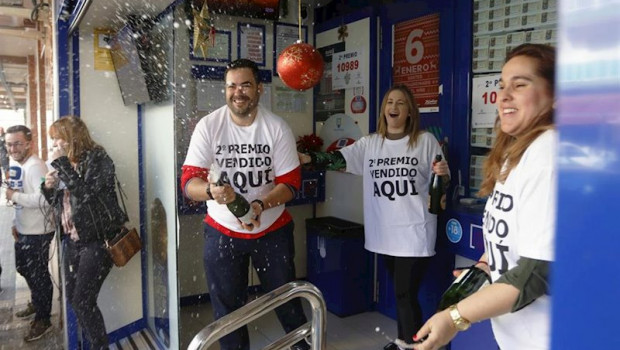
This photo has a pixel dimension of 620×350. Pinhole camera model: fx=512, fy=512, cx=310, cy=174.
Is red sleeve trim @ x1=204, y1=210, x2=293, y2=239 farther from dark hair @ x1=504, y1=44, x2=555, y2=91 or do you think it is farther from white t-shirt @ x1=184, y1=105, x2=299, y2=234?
dark hair @ x1=504, y1=44, x2=555, y2=91

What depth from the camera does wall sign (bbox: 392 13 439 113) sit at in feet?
10.9

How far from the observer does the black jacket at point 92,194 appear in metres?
2.99

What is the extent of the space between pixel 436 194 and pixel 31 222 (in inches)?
108

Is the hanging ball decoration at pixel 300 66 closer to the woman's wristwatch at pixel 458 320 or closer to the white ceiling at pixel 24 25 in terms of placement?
the white ceiling at pixel 24 25

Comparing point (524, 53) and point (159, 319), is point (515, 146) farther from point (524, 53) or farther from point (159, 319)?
point (159, 319)

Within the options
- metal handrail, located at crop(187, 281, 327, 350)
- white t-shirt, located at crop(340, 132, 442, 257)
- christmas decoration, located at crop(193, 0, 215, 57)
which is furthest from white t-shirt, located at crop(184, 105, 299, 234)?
christmas decoration, located at crop(193, 0, 215, 57)

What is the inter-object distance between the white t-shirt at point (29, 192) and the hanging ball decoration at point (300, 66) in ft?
6.22

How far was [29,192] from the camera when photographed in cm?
347

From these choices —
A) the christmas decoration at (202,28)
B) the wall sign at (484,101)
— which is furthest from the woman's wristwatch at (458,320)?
the christmas decoration at (202,28)

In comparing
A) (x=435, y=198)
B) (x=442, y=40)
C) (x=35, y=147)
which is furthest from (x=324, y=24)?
(x=35, y=147)

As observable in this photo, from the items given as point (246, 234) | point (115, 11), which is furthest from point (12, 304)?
point (246, 234)

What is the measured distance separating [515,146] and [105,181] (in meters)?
2.50

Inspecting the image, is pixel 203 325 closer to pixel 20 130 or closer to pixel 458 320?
pixel 20 130

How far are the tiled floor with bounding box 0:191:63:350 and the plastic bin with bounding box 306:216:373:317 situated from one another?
1961 millimetres
